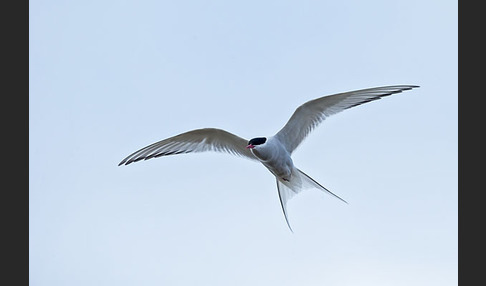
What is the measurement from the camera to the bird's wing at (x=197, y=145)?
6.14 metres

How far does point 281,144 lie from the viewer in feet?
20.2

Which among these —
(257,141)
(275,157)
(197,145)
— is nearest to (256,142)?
(257,141)

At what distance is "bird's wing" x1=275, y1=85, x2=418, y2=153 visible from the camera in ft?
18.7

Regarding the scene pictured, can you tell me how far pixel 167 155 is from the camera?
20.6 ft

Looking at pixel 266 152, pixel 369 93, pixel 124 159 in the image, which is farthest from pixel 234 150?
pixel 369 93

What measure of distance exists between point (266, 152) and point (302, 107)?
0.57 m

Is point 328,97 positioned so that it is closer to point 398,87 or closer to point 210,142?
point 398,87

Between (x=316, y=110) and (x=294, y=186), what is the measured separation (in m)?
0.84

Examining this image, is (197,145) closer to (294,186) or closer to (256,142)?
(256,142)

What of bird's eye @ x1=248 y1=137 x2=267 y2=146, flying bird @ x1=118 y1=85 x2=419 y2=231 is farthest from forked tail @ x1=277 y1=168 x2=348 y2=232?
bird's eye @ x1=248 y1=137 x2=267 y2=146

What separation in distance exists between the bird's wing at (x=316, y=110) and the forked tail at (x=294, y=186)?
27 centimetres

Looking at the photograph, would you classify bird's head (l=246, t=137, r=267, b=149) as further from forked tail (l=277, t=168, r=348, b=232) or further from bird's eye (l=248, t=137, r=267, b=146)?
forked tail (l=277, t=168, r=348, b=232)

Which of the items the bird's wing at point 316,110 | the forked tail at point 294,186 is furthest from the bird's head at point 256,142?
the forked tail at point 294,186

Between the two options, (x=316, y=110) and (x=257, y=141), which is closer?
(x=257, y=141)
